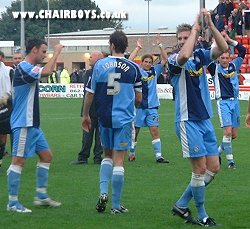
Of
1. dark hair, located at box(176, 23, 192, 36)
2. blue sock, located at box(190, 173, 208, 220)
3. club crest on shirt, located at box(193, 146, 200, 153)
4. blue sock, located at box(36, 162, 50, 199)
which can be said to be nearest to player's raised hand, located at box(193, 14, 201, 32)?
dark hair, located at box(176, 23, 192, 36)

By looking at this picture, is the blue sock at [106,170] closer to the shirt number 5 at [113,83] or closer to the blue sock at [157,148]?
the shirt number 5 at [113,83]

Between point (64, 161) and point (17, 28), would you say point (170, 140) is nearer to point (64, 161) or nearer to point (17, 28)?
point (64, 161)

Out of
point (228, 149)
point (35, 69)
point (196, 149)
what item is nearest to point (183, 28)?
point (196, 149)

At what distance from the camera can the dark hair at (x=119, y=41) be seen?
33.0ft

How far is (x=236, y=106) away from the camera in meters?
15.1

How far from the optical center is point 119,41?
10.1m

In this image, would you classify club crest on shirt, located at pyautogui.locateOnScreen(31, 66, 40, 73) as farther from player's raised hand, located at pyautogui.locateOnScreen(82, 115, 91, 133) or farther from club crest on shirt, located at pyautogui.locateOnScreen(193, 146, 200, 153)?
club crest on shirt, located at pyautogui.locateOnScreen(193, 146, 200, 153)

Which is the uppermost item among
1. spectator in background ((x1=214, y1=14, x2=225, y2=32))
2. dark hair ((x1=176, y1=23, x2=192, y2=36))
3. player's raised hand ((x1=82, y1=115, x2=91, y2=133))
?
spectator in background ((x1=214, y1=14, x2=225, y2=32))

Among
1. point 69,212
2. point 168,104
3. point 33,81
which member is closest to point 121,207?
point 69,212

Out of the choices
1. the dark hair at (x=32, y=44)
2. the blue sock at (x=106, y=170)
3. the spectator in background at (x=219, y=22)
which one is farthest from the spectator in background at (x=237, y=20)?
the blue sock at (x=106, y=170)

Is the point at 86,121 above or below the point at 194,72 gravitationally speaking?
below

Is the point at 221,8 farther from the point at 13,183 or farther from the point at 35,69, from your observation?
the point at 13,183

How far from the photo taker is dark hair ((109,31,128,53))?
1005 cm

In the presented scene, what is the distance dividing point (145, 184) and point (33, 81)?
334 cm
